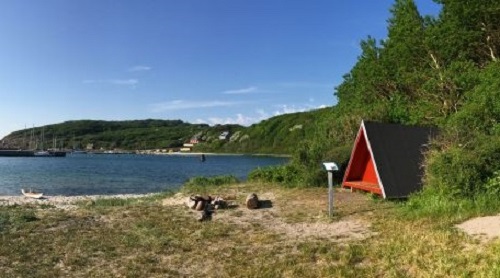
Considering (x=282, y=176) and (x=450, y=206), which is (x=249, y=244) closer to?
(x=450, y=206)

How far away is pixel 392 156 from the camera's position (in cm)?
2075

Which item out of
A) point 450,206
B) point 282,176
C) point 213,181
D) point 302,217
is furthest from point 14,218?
point 213,181

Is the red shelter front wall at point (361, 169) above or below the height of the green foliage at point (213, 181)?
above

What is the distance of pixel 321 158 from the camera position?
29250mm

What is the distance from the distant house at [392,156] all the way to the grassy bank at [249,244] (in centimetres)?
99

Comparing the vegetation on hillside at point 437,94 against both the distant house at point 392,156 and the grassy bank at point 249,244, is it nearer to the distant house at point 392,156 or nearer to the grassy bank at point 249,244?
the distant house at point 392,156

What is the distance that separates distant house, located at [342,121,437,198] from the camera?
783 inches

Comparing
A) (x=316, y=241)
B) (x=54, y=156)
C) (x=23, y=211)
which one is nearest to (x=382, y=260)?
(x=316, y=241)

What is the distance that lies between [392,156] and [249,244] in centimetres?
889

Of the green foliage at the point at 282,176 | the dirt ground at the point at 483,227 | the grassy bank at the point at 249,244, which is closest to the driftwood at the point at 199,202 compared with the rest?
the grassy bank at the point at 249,244

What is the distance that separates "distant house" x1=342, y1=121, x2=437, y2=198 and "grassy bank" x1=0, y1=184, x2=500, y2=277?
99 cm

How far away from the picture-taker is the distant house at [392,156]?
65.3 ft

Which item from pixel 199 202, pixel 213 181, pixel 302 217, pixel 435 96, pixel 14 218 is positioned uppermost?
pixel 435 96

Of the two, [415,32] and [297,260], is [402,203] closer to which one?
[297,260]
